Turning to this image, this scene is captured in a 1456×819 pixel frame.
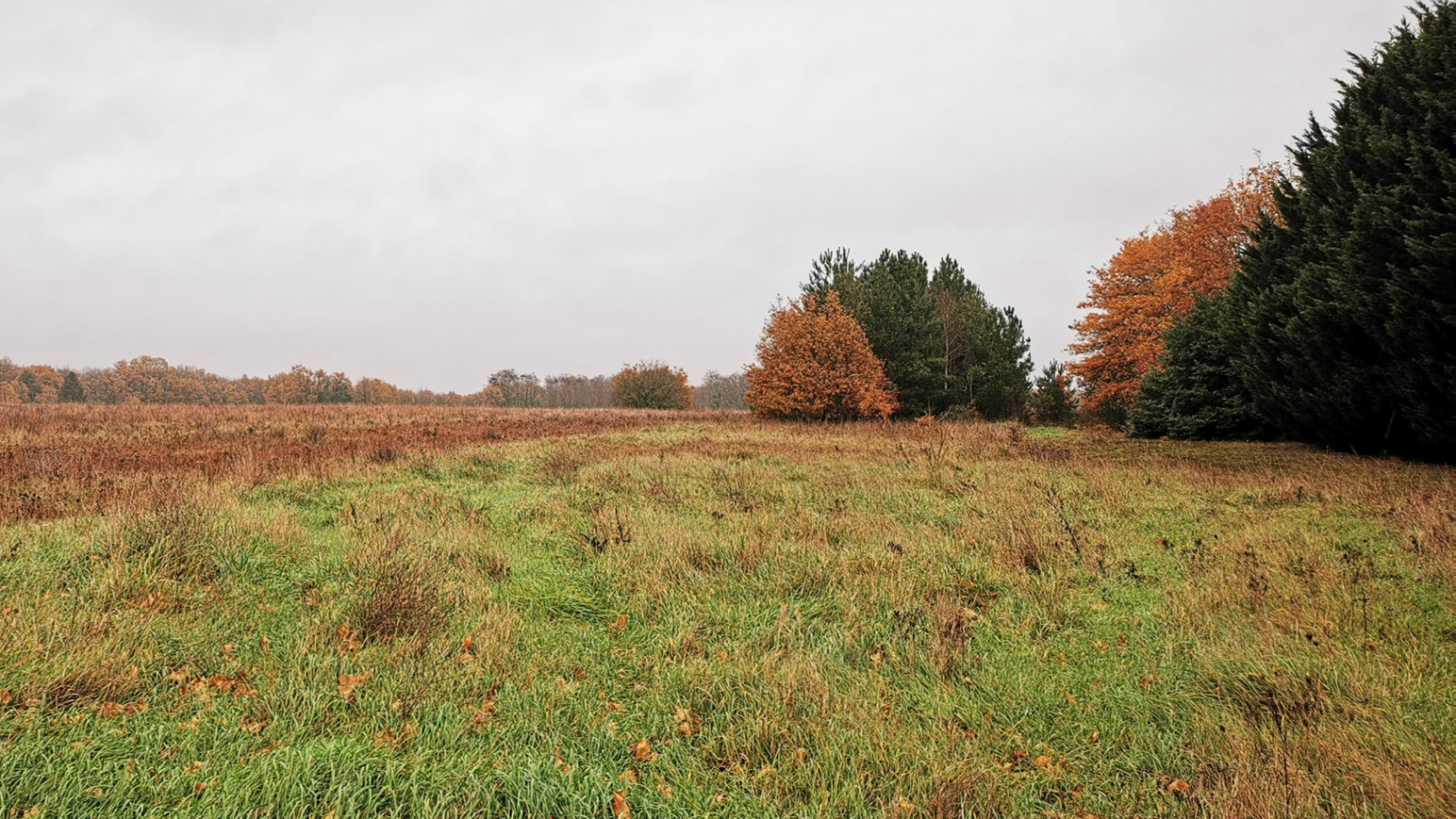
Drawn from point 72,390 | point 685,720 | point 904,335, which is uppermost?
point 904,335

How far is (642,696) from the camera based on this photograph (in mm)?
3705

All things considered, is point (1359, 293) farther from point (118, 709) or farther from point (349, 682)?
point (118, 709)

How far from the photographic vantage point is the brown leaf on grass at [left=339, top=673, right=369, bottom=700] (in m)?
3.47

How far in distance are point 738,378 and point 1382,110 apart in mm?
110743

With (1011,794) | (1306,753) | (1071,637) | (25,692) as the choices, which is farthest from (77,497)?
(1306,753)

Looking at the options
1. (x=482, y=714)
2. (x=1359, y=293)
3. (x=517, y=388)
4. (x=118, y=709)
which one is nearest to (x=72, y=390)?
(x=517, y=388)

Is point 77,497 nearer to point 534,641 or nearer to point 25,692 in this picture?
point 25,692

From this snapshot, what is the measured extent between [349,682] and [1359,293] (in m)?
17.1

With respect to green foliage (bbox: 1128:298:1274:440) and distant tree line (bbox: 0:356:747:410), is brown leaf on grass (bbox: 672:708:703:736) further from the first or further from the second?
distant tree line (bbox: 0:356:747:410)

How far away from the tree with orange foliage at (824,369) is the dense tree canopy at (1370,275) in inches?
503

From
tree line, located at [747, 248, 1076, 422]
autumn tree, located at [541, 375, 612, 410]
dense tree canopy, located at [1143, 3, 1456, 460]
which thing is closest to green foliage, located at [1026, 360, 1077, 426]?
tree line, located at [747, 248, 1076, 422]

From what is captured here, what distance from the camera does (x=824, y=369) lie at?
26.9m

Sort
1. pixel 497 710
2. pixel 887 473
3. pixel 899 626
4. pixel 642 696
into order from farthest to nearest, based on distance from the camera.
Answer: pixel 887 473 < pixel 899 626 < pixel 642 696 < pixel 497 710

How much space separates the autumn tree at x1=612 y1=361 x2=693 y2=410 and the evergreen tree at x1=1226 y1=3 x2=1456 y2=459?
40.6m
